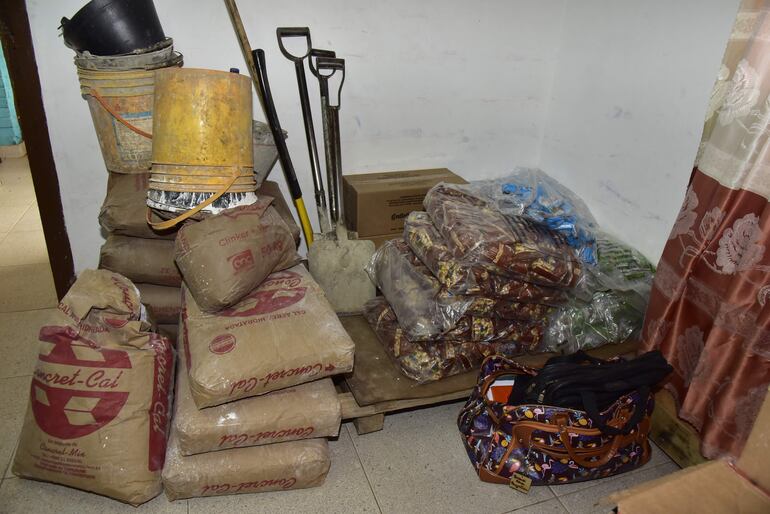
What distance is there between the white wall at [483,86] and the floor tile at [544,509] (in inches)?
45.9

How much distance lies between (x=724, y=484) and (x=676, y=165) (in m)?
1.26

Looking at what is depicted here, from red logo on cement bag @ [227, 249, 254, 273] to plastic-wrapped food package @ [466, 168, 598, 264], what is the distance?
39.1 inches

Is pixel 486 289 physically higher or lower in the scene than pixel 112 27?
lower

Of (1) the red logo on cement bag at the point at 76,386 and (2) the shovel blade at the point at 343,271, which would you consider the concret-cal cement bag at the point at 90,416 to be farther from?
(2) the shovel blade at the point at 343,271

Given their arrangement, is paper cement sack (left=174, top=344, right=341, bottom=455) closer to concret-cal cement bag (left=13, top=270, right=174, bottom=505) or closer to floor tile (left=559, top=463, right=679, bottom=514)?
concret-cal cement bag (left=13, top=270, right=174, bottom=505)

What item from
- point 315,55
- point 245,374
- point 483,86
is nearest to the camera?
point 245,374

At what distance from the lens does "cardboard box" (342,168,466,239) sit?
2277 mm

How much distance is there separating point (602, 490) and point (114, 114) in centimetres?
215

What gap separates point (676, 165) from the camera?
6.57 feet

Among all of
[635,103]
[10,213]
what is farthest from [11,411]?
[635,103]

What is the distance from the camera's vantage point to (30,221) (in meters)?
3.35

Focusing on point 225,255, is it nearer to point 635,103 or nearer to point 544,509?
point 544,509

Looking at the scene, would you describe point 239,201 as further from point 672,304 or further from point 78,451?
point 672,304

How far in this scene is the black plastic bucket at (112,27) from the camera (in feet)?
5.68
